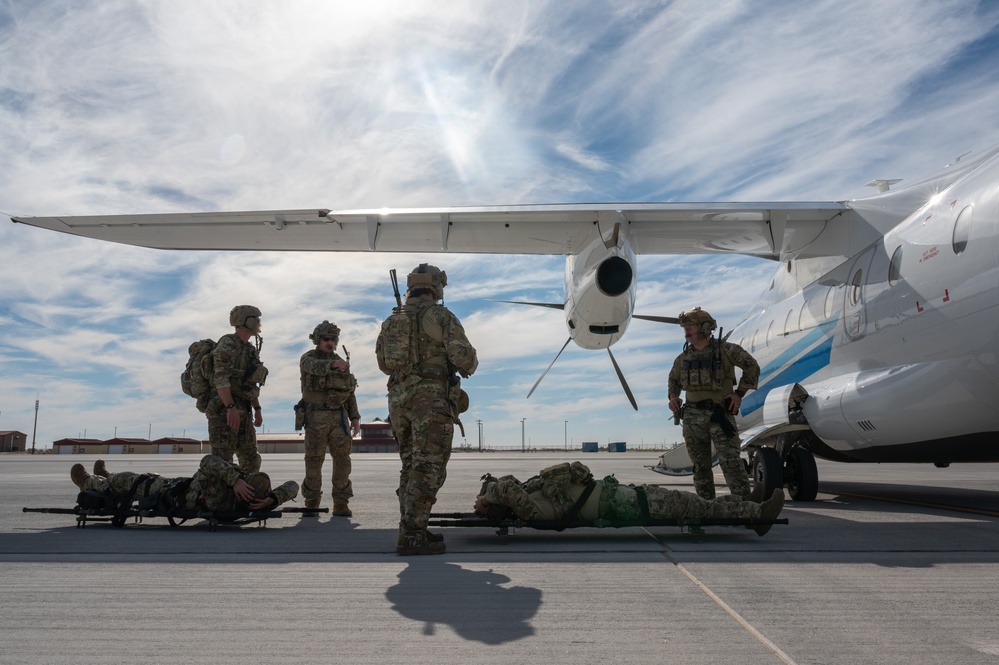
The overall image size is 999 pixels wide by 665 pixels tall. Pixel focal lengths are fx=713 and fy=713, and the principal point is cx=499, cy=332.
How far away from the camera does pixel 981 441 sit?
687 cm

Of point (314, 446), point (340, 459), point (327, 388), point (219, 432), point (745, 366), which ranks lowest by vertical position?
point (340, 459)

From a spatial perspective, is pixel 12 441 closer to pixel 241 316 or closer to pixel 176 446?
pixel 176 446

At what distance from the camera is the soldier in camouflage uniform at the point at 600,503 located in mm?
5344

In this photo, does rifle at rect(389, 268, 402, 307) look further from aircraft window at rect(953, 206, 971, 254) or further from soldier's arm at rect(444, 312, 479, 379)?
aircraft window at rect(953, 206, 971, 254)

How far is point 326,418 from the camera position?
773 cm

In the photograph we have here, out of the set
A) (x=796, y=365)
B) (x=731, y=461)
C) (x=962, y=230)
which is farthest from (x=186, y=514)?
(x=796, y=365)

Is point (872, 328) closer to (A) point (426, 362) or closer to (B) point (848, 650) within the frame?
(A) point (426, 362)

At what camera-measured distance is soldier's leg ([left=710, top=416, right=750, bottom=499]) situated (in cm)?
684

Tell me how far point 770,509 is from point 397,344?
303 centimetres

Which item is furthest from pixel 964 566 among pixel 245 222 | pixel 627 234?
pixel 245 222

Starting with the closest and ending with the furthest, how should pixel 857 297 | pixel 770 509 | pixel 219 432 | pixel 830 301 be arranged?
pixel 770 509
pixel 219 432
pixel 857 297
pixel 830 301

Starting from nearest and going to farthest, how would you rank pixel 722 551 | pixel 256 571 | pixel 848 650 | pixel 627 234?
pixel 848 650, pixel 256 571, pixel 722 551, pixel 627 234

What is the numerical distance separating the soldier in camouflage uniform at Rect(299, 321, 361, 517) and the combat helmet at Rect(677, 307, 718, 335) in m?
3.66

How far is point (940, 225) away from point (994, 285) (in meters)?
1.05
